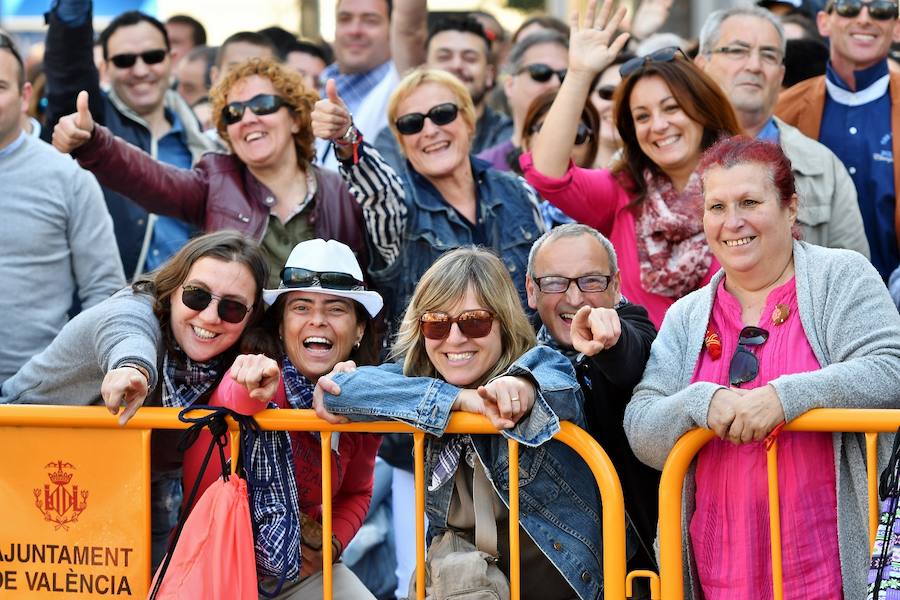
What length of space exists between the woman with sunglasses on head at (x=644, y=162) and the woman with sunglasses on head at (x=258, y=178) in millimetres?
903

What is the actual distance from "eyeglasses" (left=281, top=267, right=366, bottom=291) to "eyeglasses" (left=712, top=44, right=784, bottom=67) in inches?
91.1

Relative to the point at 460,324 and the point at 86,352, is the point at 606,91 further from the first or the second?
the point at 86,352

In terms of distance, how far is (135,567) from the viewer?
13.7 feet

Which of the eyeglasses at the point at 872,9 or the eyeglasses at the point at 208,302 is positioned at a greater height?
the eyeglasses at the point at 872,9

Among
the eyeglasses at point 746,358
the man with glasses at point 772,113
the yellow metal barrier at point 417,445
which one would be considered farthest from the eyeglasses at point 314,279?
the man with glasses at point 772,113

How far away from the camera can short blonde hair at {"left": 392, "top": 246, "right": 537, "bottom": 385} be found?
420cm

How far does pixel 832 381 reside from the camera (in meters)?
3.65

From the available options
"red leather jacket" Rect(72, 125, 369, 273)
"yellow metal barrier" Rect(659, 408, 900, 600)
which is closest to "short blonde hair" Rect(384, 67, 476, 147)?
"red leather jacket" Rect(72, 125, 369, 273)

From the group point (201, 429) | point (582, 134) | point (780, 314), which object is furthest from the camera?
point (582, 134)

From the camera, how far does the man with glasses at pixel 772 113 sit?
17.3ft

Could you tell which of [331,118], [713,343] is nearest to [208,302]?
[331,118]

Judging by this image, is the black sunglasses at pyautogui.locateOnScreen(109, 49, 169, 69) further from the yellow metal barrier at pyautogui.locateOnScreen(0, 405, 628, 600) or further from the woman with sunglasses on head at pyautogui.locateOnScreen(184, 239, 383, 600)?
the yellow metal barrier at pyautogui.locateOnScreen(0, 405, 628, 600)

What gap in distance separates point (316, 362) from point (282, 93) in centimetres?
156

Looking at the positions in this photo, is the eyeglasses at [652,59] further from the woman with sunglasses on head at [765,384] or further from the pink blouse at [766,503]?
the pink blouse at [766,503]
